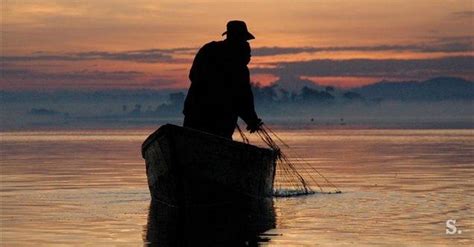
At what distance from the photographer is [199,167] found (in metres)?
24.0

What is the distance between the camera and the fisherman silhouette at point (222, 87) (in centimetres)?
2656

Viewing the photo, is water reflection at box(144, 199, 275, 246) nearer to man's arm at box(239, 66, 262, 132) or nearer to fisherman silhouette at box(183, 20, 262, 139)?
man's arm at box(239, 66, 262, 132)

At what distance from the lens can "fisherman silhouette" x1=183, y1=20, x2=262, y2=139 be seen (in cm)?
2656

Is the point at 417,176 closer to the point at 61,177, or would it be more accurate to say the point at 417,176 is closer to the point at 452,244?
the point at 61,177

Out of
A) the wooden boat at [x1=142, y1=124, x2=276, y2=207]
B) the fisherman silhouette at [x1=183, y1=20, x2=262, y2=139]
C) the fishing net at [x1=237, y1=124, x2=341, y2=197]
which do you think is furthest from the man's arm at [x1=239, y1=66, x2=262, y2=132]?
the wooden boat at [x1=142, y1=124, x2=276, y2=207]

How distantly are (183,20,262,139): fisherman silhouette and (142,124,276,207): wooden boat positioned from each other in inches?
51.6

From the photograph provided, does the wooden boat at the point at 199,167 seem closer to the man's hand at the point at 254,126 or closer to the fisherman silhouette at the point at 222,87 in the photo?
the man's hand at the point at 254,126

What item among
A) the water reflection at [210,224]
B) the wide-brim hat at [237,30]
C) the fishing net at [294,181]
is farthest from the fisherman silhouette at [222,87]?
the water reflection at [210,224]

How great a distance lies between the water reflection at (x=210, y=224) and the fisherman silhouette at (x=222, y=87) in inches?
92.4

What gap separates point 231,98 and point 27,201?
5703mm

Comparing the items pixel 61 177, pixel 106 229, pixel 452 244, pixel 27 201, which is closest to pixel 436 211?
pixel 452 244

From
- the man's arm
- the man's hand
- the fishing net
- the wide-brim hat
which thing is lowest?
the fishing net

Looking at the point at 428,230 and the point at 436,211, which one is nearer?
the point at 428,230

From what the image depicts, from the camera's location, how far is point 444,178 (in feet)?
111
